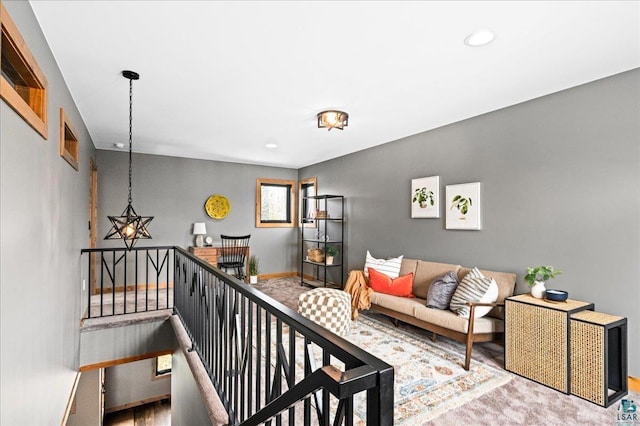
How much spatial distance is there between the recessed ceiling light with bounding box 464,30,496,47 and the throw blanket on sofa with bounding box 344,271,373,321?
2960 mm

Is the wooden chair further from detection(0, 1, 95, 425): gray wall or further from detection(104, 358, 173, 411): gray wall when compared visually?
detection(0, 1, 95, 425): gray wall

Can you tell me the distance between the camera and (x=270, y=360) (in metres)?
1.50

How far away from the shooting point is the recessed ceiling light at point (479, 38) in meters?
2.15

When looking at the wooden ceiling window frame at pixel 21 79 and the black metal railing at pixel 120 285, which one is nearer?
the wooden ceiling window frame at pixel 21 79

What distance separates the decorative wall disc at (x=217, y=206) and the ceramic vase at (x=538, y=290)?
5.32m

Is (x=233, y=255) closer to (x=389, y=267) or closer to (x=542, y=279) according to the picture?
(x=389, y=267)

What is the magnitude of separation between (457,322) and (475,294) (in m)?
0.33

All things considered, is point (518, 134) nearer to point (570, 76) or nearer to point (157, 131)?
point (570, 76)

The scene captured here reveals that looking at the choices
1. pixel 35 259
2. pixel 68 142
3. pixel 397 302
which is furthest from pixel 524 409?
pixel 68 142

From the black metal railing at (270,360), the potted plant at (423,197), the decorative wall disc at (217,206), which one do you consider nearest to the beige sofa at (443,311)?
the potted plant at (423,197)

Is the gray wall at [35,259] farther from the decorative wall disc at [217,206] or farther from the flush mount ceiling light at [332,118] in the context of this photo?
the decorative wall disc at [217,206]

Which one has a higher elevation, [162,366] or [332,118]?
[332,118]

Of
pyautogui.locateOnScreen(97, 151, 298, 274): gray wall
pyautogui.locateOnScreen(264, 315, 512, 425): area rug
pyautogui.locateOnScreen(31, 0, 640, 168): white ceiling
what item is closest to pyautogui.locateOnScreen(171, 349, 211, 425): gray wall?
pyautogui.locateOnScreen(264, 315, 512, 425): area rug

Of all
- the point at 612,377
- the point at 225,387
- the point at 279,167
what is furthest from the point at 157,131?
the point at 612,377
